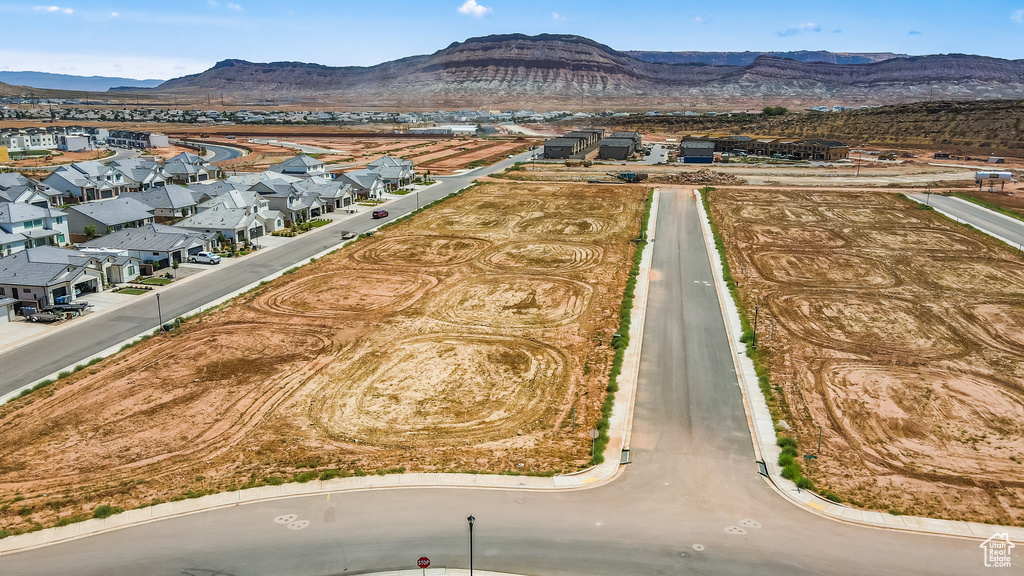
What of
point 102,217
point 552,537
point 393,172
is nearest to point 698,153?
point 393,172

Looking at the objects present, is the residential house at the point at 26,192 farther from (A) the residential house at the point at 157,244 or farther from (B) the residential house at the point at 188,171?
(B) the residential house at the point at 188,171

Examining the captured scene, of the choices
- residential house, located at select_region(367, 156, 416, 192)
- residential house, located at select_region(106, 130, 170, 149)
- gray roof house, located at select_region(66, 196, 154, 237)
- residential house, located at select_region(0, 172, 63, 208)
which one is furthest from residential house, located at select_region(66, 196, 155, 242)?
residential house, located at select_region(106, 130, 170, 149)

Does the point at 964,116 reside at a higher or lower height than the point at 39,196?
higher

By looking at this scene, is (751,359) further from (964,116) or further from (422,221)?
(964,116)

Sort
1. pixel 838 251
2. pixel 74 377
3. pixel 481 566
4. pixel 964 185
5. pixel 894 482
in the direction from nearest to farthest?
1. pixel 481 566
2. pixel 894 482
3. pixel 74 377
4. pixel 838 251
5. pixel 964 185

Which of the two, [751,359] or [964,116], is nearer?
[751,359]

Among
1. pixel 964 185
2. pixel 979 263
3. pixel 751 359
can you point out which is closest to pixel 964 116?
pixel 964 185

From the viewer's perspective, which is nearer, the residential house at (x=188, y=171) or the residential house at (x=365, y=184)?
the residential house at (x=365, y=184)

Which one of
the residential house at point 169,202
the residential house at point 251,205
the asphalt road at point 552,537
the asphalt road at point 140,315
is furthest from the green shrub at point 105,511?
the residential house at point 169,202
